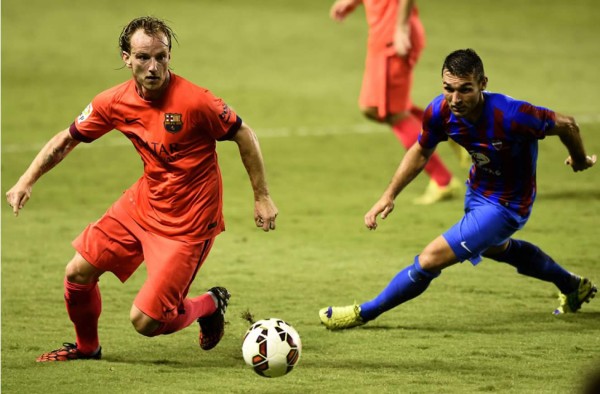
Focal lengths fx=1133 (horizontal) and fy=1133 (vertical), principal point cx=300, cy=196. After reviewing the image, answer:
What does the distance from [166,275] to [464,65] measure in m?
1.88

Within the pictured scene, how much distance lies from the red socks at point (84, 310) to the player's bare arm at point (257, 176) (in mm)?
977

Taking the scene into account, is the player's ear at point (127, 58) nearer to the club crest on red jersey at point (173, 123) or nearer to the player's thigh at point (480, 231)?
the club crest on red jersey at point (173, 123)

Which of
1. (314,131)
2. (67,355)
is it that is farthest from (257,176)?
(314,131)

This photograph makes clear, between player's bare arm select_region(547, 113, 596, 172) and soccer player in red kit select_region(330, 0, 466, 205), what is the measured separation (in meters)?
3.81

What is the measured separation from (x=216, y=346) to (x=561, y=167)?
20.5 ft

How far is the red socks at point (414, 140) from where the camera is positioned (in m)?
10.0

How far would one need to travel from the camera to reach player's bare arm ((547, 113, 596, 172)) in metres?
6.02

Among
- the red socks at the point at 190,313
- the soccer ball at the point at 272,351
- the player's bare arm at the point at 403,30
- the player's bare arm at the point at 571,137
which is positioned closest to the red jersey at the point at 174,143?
the red socks at the point at 190,313

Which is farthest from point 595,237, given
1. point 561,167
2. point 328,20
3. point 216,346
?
point 328,20

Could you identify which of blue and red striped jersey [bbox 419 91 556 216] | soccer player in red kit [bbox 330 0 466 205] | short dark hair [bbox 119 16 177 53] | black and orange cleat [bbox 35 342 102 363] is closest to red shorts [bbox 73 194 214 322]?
black and orange cleat [bbox 35 342 102 363]

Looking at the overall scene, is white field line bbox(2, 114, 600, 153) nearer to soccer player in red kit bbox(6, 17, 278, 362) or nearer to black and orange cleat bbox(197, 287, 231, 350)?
black and orange cleat bbox(197, 287, 231, 350)

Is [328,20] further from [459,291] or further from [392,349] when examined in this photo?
[392,349]

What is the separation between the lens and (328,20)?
20672mm

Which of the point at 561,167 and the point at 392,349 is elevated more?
the point at 561,167
